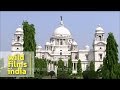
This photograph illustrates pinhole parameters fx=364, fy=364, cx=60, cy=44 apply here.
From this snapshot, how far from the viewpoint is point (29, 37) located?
14766mm

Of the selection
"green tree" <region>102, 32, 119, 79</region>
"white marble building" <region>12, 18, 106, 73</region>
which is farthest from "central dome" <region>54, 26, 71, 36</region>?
"green tree" <region>102, 32, 119, 79</region>

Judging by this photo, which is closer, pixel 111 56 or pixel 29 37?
pixel 29 37

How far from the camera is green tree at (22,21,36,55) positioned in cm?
1466

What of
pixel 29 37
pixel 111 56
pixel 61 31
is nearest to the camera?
pixel 29 37

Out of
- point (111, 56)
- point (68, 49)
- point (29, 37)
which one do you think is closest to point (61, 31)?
point (68, 49)

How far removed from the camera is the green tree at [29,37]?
14664mm

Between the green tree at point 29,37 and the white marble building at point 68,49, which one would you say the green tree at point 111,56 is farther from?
the white marble building at point 68,49

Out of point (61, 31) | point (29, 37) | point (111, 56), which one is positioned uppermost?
point (61, 31)

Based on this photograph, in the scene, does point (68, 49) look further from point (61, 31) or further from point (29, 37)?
point (29, 37)

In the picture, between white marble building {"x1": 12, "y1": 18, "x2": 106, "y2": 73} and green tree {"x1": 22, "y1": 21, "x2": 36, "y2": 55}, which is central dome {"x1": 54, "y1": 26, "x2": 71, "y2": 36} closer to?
white marble building {"x1": 12, "y1": 18, "x2": 106, "y2": 73}
